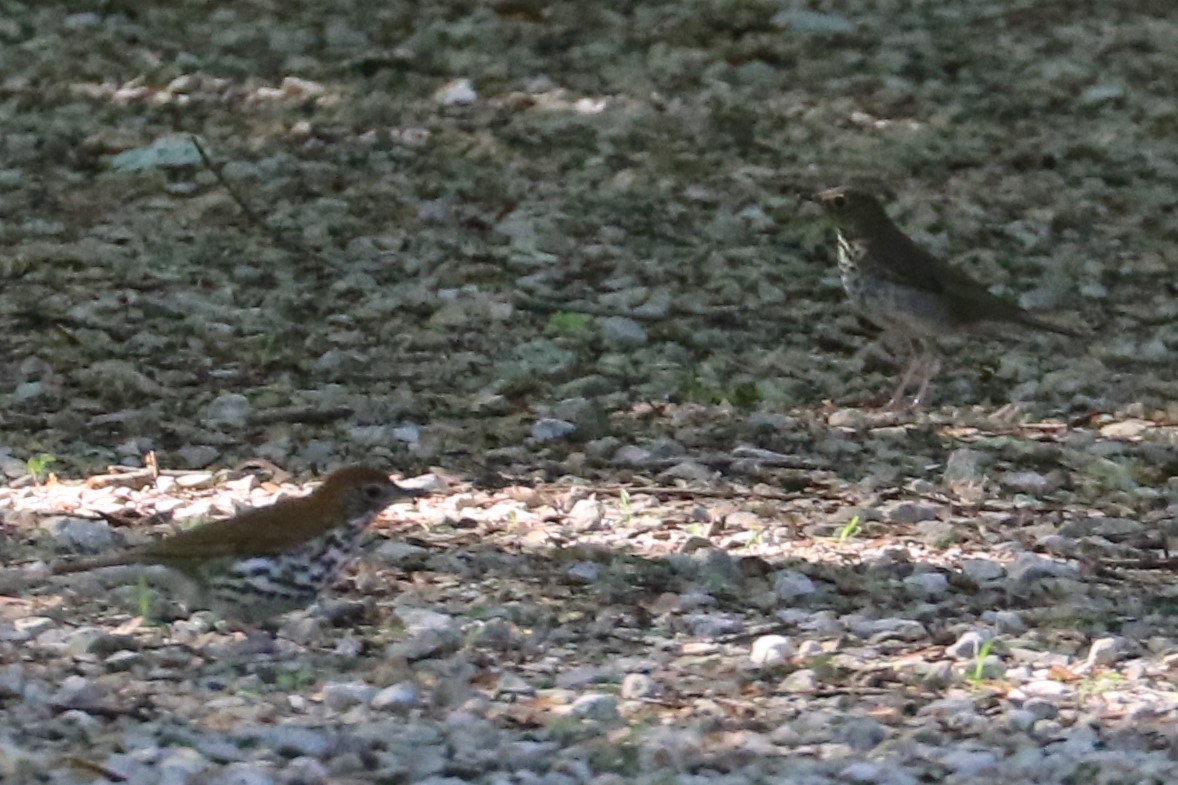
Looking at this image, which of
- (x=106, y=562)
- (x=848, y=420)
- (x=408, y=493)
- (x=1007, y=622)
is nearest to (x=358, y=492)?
(x=408, y=493)

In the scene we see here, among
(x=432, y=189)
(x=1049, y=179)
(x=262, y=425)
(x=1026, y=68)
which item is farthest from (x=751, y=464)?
(x=1026, y=68)

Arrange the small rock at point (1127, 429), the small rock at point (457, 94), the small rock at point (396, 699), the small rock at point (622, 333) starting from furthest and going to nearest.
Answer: the small rock at point (457, 94)
the small rock at point (622, 333)
the small rock at point (1127, 429)
the small rock at point (396, 699)

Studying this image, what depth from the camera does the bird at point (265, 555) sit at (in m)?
5.30

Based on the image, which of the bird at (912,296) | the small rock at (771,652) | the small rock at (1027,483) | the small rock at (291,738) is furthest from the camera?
the bird at (912,296)

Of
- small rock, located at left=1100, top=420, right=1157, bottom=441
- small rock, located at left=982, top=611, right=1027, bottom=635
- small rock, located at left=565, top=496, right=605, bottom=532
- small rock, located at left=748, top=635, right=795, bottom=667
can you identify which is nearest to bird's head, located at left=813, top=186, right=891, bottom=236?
small rock, located at left=1100, top=420, right=1157, bottom=441

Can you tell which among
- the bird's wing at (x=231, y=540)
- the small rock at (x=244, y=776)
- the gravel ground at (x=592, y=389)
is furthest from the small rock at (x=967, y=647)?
the small rock at (x=244, y=776)

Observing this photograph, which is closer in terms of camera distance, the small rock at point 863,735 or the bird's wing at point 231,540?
the small rock at point 863,735

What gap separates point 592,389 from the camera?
7.92 m

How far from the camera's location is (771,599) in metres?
5.82

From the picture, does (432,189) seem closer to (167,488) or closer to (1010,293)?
(1010,293)

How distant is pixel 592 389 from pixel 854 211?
4.43 feet

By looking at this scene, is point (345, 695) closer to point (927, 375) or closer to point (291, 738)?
point (291, 738)

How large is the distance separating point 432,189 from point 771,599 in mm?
4436

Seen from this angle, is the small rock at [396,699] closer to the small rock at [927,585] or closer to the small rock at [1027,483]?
the small rock at [927,585]
